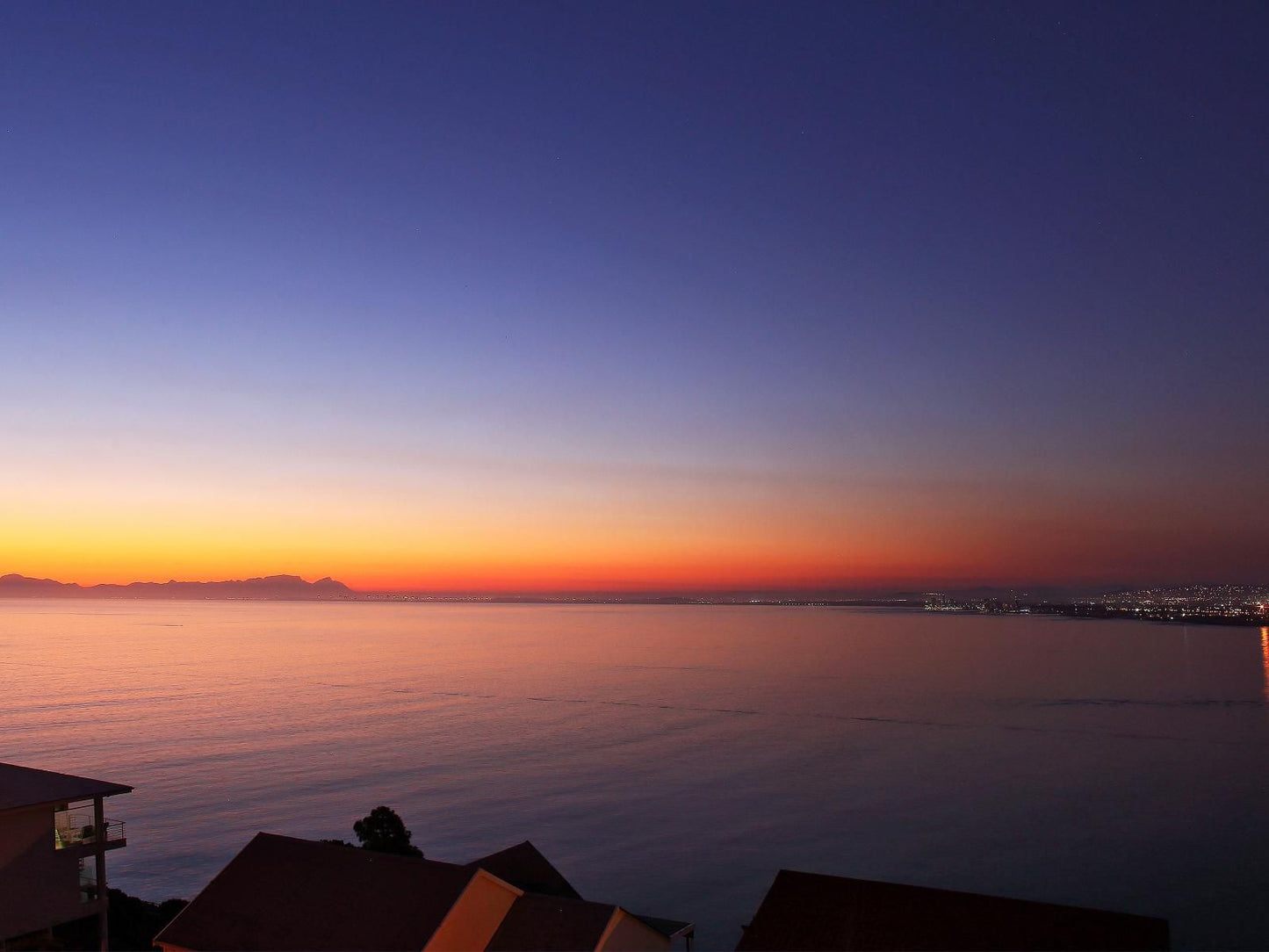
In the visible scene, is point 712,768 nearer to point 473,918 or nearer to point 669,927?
point 669,927

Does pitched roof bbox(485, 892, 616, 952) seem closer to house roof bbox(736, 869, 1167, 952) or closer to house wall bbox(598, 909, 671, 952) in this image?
house wall bbox(598, 909, 671, 952)

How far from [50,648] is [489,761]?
77173 millimetres

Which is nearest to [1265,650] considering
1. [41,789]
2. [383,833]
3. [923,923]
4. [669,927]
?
[669,927]

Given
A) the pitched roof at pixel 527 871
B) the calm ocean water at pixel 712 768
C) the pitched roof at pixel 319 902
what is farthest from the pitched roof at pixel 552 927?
the calm ocean water at pixel 712 768

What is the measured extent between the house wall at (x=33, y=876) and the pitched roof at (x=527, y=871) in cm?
604

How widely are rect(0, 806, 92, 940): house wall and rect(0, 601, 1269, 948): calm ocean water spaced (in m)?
9.18

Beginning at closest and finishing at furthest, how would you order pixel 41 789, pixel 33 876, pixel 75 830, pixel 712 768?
pixel 33 876, pixel 41 789, pixel 75 830, pixel 712 768

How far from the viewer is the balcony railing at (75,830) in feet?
46.7

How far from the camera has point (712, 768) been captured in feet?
120

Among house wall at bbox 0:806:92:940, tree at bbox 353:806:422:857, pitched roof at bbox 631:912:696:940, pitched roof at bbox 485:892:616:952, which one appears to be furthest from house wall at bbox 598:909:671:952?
house wall at bbox 0:806:92:940

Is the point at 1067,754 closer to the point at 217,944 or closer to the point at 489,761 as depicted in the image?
the point at 489,761

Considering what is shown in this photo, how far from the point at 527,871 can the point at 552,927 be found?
3.29 m

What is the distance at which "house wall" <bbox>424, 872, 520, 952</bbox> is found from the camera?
12.0m

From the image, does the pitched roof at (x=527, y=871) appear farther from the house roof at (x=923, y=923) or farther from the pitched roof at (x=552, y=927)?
the house roof at (x=923, y=923)
